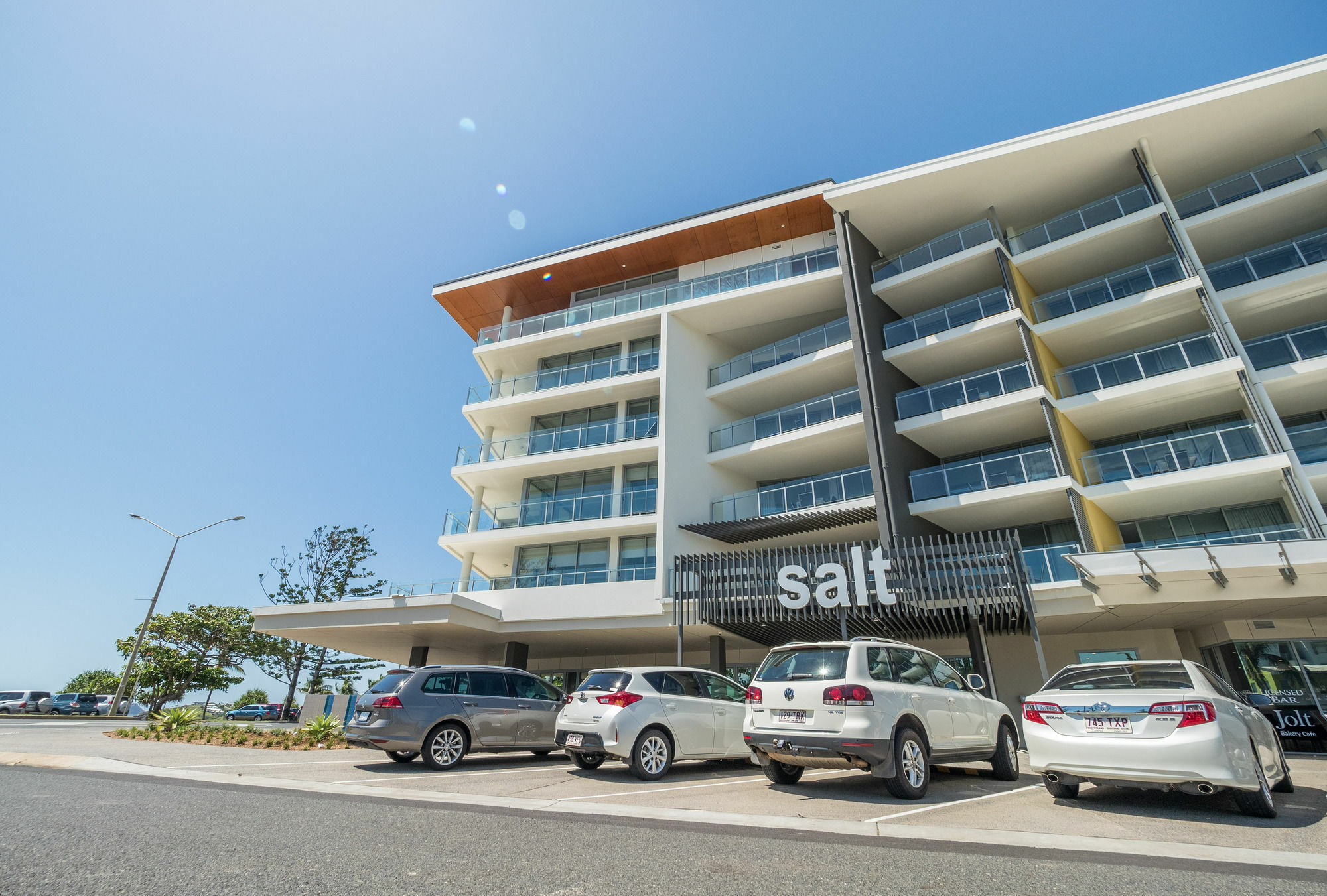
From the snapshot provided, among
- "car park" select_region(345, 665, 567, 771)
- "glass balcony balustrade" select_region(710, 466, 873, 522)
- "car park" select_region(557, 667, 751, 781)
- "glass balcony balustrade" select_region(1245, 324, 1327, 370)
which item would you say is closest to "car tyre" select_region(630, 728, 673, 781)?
"car park" select_region(557, 667, 751, 781)

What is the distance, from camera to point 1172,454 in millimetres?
16578

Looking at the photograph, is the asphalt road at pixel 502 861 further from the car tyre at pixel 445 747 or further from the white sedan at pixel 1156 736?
the car tyre at pixel 445 747

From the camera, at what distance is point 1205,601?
1442 cm

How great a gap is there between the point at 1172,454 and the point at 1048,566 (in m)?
4.89

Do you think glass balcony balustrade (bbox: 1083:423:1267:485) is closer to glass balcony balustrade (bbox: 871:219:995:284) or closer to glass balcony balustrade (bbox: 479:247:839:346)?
glass balcony balustrade (bbox: 871:219:995:284)

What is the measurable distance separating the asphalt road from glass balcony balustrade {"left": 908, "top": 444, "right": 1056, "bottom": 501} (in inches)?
591

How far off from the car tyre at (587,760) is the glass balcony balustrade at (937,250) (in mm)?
18887

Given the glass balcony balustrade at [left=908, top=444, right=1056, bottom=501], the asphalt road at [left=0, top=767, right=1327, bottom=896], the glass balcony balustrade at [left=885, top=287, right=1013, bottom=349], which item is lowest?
the asphalt road at [left=0, top=767, right=1327, bottom=896]

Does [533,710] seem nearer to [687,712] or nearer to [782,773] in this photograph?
[687,712]

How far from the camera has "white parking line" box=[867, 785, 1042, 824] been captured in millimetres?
5417

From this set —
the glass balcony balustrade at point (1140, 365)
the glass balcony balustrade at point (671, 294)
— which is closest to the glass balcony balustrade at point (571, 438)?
the glass balcony balustrade at point (671, 294)

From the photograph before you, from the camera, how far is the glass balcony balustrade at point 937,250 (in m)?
21.0

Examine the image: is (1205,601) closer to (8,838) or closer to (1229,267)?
(1229,267)

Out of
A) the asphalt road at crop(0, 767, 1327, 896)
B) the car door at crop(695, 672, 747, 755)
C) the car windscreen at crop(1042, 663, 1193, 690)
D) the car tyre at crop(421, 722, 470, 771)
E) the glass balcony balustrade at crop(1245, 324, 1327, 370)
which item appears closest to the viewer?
the asphalt road at crop(0, 767, 1327, 896)
